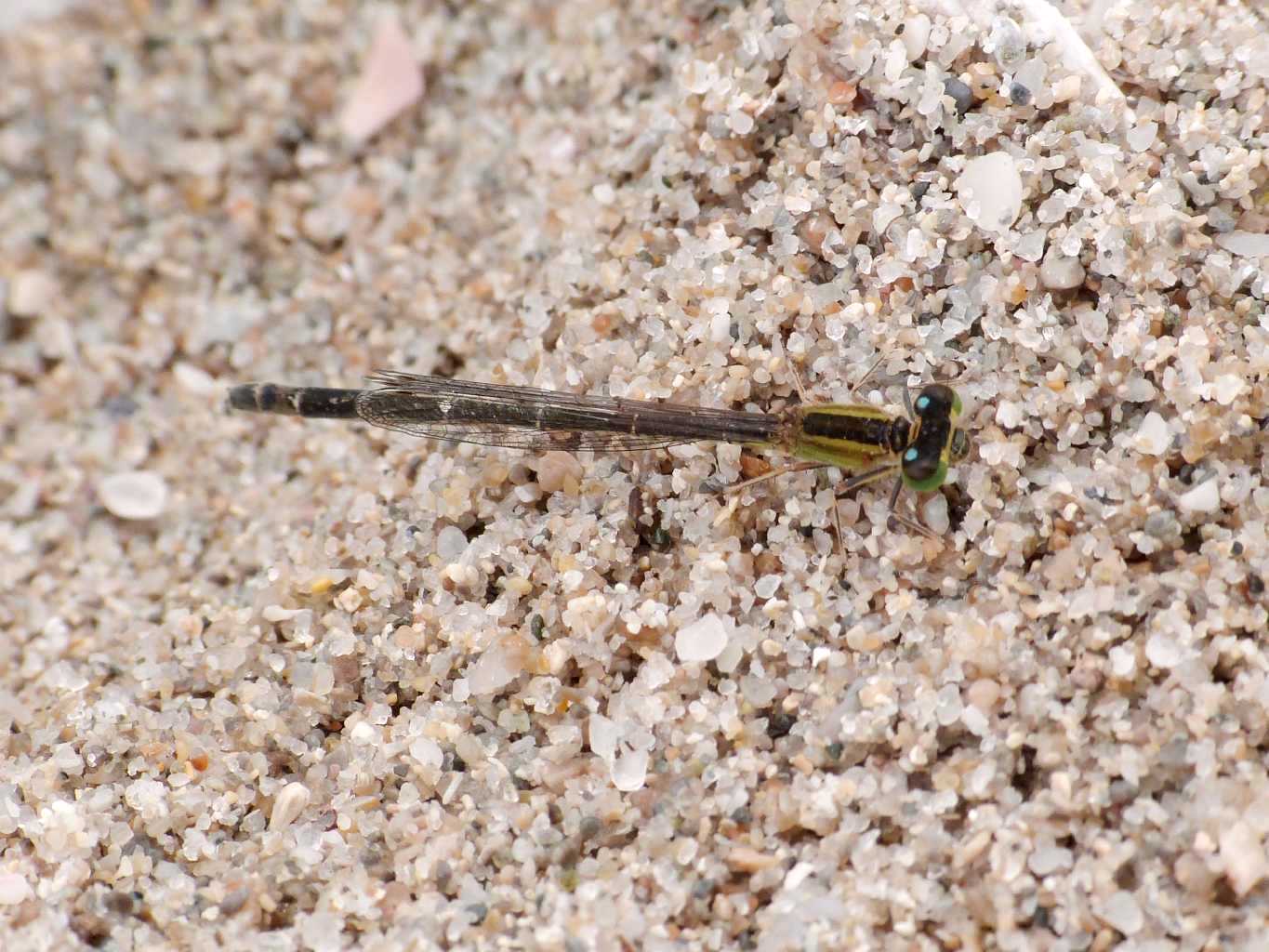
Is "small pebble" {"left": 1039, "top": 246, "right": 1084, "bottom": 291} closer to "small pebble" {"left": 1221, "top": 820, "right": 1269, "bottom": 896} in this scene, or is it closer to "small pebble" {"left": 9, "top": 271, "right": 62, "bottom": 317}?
"small pebble" {"left": 1221, "top": 820, "right": 1269, "bottom": 896}

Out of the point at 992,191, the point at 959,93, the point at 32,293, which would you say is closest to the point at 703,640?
the point at 992,191

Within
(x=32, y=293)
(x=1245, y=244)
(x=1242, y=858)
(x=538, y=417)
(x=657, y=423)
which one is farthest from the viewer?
(x=32, y=293)

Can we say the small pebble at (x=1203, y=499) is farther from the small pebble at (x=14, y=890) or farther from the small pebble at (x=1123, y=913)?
the small pebble at (x=14, y=890)

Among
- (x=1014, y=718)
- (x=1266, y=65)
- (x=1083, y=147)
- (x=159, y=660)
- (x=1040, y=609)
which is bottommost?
(x=159, y=660)

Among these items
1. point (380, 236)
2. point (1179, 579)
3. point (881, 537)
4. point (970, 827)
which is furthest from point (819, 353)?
point (380, 236)

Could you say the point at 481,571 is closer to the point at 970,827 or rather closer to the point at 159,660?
the point at 159,660

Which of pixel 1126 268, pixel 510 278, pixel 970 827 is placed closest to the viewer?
pixel 970 827

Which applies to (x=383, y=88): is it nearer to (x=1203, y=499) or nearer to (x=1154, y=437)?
(x=1154, y=437)

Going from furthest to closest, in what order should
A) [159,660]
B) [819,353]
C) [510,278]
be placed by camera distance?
1. [510,278]
2. [159,660]
3. [819,353]
